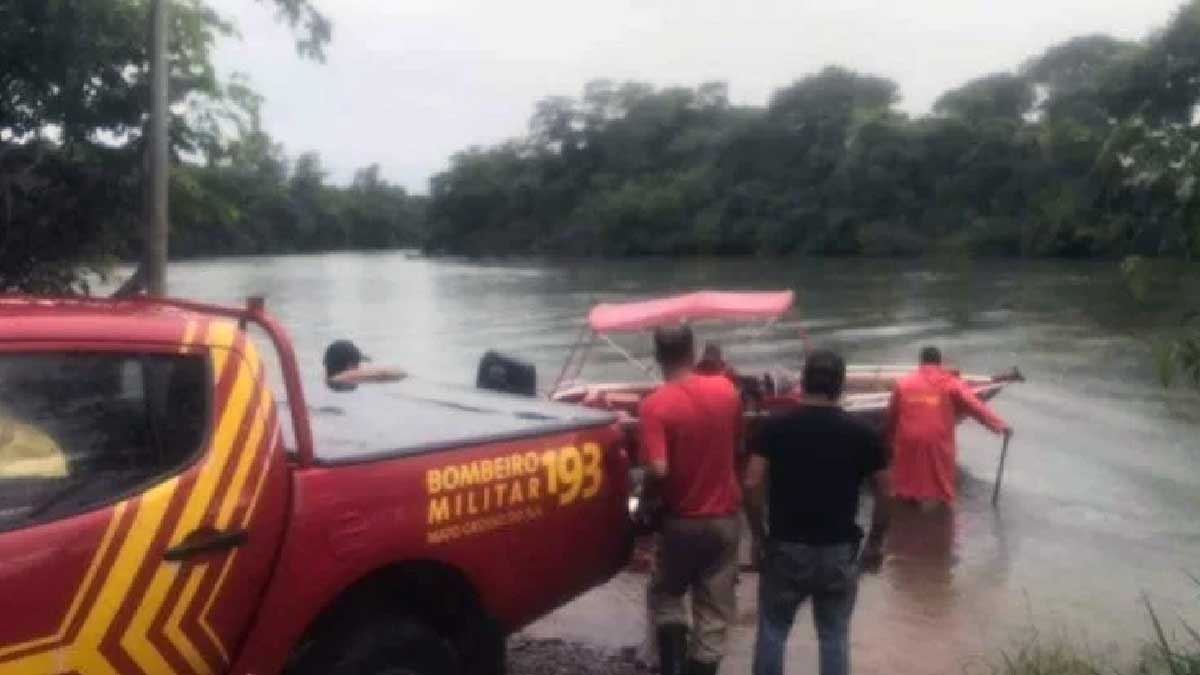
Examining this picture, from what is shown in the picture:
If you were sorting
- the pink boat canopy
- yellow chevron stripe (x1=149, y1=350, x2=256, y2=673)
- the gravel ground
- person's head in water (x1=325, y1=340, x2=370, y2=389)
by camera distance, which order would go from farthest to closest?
the pink boat canopy < person's head in water (x1=325, y1=340, x2=370, y2=389) < the gravel ground < yellow chevron stripe (x1=149, y1=350, x2=256, y2=673)

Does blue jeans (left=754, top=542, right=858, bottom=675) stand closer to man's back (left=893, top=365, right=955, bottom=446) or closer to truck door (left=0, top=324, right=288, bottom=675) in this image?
truck door (left=0, top=324, right=288, bottom=675)

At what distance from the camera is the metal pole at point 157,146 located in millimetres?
7137

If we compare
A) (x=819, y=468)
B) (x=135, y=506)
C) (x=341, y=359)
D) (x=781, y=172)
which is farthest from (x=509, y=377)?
(x=781, y=172)

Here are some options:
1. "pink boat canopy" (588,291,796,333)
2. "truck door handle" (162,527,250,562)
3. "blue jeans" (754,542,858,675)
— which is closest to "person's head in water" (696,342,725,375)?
"blue jeans" (754,542,858,675)

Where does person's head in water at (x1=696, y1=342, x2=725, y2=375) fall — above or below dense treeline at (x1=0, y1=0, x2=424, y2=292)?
below

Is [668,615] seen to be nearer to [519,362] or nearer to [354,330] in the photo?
[519,362]

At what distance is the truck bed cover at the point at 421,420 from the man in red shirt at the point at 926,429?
7.65 m

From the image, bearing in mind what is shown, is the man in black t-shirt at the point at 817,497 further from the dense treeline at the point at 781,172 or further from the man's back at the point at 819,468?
the dense treeline at the point at 781,172

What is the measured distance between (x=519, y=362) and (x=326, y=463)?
453 centimetres

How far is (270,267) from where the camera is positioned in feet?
321

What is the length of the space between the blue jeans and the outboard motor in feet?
9.43

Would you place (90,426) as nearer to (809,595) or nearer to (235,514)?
(235,514)

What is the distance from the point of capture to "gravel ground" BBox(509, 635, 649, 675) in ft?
23.2

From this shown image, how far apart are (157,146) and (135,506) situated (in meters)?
3.79
